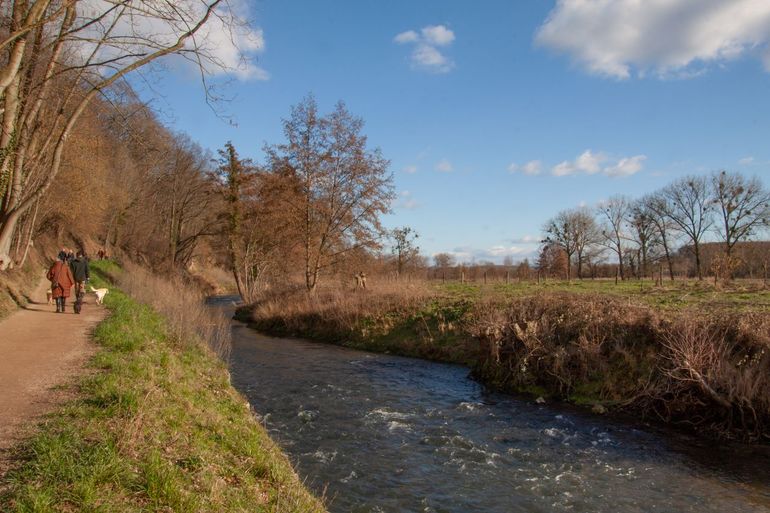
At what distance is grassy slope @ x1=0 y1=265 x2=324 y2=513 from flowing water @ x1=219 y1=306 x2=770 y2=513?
5.49 feet

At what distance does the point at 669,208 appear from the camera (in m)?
55.6

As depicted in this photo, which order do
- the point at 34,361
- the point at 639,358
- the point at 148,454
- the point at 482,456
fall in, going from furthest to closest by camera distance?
1. the point at 639,358
2. the point at 482,456
3. the point at 34,361
4. the point at 148,454

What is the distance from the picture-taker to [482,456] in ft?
29.2

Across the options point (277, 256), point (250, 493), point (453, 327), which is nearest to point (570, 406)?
point (453, 327)

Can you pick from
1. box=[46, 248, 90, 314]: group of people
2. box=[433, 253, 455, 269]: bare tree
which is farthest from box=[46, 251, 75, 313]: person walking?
box=[433, 253, 455, 269]: bare tree

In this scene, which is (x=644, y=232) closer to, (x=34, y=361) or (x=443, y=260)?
(x=443, y=260)

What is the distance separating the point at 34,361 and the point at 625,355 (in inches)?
516

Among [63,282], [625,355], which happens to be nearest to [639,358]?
[625,355]

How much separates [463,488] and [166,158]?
168ft

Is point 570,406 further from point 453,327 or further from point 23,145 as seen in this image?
point 23,145

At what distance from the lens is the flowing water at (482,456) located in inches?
287

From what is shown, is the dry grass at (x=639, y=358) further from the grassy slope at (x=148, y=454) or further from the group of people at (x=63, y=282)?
the group of people at (x=63, y=282)

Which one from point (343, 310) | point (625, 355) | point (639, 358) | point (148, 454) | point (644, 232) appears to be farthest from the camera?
point (644, 232)

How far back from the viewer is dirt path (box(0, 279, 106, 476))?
5.60 metres
